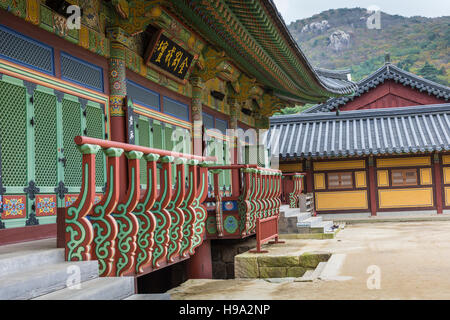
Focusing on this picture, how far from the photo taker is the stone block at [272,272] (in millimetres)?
7629

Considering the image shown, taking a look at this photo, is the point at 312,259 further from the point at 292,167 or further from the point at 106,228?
the point at 292,167

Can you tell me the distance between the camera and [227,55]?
9.51m

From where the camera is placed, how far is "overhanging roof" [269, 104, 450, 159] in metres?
17.3

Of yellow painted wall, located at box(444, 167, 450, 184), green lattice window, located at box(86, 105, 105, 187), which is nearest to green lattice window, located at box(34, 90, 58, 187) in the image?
green lattice window, located at box(86, 105, 105, 187)

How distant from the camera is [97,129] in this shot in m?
6.55

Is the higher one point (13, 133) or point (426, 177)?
point (13, 133)

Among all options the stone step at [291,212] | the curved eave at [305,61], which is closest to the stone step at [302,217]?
the stone step at [291,212]

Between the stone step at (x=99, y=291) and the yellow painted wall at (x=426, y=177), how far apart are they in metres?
15.5

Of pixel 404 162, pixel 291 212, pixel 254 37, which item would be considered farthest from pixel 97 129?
pixel 404 162

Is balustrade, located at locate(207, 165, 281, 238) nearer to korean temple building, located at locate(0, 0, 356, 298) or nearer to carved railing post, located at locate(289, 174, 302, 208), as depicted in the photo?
korean temple building, located at locate(0, 0, 356, 298)

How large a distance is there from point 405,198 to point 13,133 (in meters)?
14.8

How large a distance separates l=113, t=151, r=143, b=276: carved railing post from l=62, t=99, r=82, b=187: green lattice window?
2021 millimetres

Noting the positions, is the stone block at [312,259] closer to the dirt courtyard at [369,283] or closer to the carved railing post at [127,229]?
the dirt courtyard at [369,283]

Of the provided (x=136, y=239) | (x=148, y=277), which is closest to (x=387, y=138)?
(x=148, y=277)
